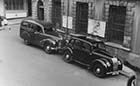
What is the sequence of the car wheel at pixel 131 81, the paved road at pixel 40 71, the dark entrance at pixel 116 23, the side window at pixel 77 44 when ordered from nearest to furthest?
the car wheel at pixel 131 81
the paved road at pixel 40 71
the side window at pixel 77 44
the dark entrance at pixel 116 23

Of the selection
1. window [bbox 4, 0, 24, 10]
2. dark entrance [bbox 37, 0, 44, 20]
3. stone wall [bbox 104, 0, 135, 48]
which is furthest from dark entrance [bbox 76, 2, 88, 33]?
window [bbox 4, 0, 24, 10]

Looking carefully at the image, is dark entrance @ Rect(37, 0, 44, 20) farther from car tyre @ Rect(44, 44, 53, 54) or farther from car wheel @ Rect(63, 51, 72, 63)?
car wheel @ Rect(63, 51, 72, 63)

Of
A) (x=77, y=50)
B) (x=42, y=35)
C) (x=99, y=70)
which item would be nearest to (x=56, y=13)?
(x=42, y=35)

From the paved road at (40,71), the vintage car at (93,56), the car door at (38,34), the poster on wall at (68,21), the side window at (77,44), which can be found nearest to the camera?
the paved road at (40,71)

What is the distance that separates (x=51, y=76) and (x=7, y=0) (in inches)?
750

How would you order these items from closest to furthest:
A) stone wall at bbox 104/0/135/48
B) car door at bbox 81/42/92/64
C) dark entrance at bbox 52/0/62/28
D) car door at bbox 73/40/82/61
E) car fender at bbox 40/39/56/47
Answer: car door at bbox 81/42/92/64, car door at bbox 73/40/82/61, stone wall at bbox 104/0/135/48, car fender at bbox 40/39/56/47, dark entrance at bbox 52/0/62/28

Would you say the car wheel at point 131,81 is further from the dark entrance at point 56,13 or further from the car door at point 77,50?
the dark entrance at point 56,13

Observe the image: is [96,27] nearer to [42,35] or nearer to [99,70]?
[42,35]

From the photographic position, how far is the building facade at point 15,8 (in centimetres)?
2767

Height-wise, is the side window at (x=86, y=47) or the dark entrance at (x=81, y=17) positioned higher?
the dark entrance at (x=81, y=17)

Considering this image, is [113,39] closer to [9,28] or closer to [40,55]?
[40,55]

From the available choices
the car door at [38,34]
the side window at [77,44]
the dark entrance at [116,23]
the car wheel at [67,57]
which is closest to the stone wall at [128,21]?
the dark entrance at [116,23]

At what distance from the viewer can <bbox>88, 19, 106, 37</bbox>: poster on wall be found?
1571cm

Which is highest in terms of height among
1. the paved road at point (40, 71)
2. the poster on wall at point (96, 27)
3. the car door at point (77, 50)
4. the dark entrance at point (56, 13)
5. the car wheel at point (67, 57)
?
the dark entrance at point (56, 13)
